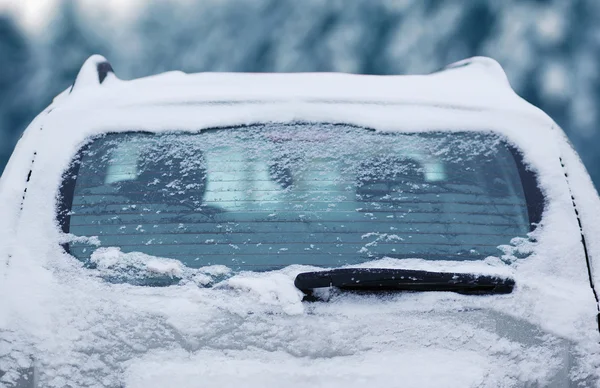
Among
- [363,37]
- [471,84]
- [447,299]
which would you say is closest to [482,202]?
[447,299]

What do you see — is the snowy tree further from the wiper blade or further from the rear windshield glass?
the wiper blade

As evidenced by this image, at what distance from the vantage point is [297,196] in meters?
2.21

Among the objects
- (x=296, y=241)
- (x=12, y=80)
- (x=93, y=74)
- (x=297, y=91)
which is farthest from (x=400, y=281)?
(x=12, y=80)

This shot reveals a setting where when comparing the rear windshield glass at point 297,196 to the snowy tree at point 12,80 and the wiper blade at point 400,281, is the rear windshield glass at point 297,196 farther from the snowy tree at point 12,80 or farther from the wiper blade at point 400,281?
the snowy tree at point 12,80

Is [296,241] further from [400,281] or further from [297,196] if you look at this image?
[400,281]

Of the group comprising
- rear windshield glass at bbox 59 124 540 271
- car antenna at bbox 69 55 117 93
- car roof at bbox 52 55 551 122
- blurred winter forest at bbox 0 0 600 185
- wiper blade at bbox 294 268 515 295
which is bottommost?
wiper blade at bbox 294 268 515 295

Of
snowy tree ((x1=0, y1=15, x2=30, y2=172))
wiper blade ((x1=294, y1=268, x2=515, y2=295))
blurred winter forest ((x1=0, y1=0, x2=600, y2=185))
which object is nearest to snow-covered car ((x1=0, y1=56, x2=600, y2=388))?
wiper blade ((x1=294, y1=268, x2=515, y2=295))

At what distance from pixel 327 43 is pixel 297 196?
24.3ft

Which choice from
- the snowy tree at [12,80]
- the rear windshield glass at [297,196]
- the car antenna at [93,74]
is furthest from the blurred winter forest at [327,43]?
the rear windshield glass at [297,196]

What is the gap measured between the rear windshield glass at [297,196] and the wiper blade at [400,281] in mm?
96

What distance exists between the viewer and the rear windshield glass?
2.11 m

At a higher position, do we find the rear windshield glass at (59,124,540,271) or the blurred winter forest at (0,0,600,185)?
the blurred winter forest at (0,0,600,185)

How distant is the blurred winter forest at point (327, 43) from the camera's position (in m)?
9.04

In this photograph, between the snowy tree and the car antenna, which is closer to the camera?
the car antenna
